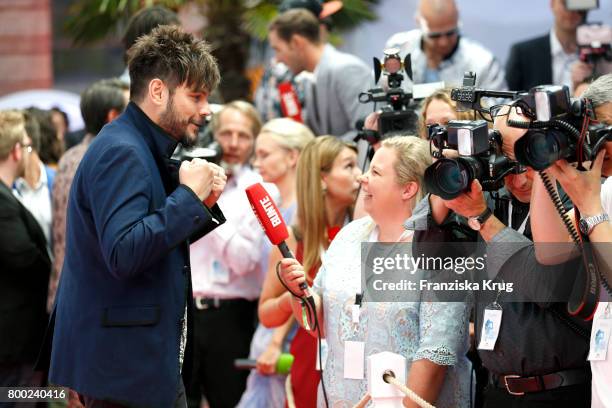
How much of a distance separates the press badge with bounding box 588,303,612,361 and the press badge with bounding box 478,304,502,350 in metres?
0.40

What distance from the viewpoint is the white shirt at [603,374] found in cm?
321

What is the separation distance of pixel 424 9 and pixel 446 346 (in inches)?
113

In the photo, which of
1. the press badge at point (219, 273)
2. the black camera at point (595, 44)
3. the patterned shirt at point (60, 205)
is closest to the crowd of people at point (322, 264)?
the patterned shirt at point (60, 205)

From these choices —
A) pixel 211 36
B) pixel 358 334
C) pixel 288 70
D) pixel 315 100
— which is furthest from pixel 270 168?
pixel 211 36

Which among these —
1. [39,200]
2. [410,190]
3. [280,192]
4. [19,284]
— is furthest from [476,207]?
[39,200]

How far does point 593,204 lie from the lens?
121 inches

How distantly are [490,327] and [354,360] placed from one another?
64cm

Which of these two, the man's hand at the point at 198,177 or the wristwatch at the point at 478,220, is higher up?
the man's hand at the point at 198,177

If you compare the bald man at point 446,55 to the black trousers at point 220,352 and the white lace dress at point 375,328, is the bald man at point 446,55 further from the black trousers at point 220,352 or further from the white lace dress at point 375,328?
the white lace dress at point 375,328

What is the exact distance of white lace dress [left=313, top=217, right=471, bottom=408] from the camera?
12.5 feet

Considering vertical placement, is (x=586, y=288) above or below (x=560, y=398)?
above

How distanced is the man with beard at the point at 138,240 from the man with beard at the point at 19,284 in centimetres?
184

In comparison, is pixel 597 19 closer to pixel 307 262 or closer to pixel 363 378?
pixel 307 262

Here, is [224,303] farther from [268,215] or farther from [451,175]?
[451,175]
